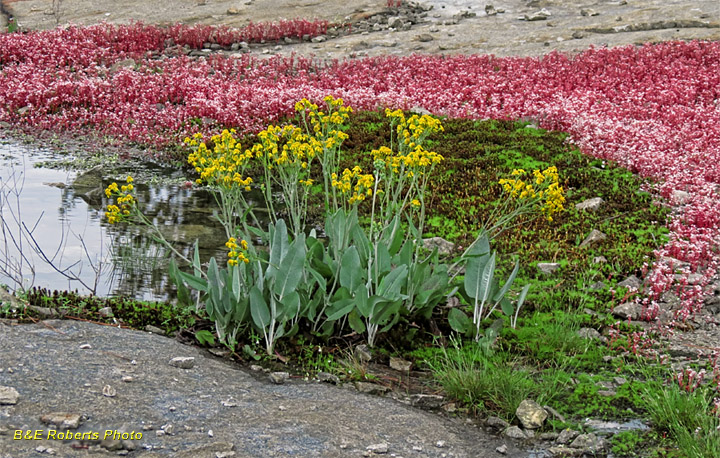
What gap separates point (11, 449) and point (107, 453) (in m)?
0.49

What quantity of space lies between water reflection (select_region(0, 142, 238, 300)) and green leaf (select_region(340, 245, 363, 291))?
2.42 meters

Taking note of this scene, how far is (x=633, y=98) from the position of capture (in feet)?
55.1

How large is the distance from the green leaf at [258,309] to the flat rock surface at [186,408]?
438 millimetres

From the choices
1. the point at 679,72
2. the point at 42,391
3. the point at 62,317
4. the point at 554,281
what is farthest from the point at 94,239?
the point at 679,72

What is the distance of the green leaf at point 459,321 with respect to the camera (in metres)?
6.77

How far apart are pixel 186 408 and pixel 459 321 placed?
2785 millimetres

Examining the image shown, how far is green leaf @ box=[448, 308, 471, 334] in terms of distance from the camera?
22.2 ft

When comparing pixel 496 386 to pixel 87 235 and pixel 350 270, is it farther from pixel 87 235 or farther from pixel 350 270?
pixel 87 235

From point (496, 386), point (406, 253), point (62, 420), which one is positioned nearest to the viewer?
point (62, 420)

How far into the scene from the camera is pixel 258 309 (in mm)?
6191

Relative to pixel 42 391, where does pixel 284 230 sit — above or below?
above

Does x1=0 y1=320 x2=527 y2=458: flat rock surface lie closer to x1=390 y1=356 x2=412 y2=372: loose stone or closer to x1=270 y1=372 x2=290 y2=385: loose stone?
x1=270 y1=372 x2=290 y2=385: loose stone

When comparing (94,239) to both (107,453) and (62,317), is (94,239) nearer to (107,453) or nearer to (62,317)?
(62,317)

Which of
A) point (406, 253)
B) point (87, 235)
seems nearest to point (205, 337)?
point (406, 253)
